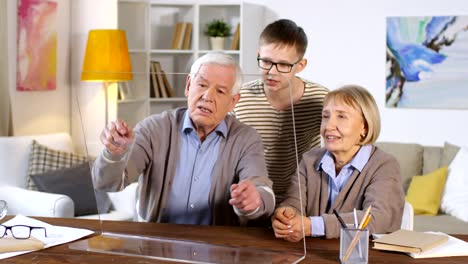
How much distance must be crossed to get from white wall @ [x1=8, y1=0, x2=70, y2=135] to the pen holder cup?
3680 mm

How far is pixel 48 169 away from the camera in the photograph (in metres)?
4.89

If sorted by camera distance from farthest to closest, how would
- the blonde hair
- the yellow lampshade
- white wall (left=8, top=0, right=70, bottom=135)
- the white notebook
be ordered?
the yellow lampshade < white wall (left=8, top=0, right=70, bottom=135) < the blonde hair < the white notebook

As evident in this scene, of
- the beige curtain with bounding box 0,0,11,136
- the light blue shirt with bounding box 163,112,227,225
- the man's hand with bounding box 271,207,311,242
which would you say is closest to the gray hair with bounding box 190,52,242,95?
the light blue shirt with bounding box 163,112,227,225

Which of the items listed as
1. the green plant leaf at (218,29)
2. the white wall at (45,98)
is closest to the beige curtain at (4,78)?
the white wall at (45,98)

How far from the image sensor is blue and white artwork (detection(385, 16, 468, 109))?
18.0ft

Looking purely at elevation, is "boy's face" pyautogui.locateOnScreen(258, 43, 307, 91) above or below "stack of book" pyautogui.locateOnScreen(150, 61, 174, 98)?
above

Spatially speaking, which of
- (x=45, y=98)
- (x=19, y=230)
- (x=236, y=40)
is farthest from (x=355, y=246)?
(x=236, y=40)

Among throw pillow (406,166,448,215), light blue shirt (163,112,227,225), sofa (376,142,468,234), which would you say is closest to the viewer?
light blue shirt (163,112,227,225)

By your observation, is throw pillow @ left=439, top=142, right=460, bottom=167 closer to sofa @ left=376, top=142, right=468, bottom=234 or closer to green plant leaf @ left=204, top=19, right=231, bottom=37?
sofa @ left=376, top=142, right=468, bottom=234

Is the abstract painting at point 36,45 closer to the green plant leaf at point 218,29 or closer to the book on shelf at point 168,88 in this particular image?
the green plant leaf at point 218,29

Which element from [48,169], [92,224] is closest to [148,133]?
[92,224]

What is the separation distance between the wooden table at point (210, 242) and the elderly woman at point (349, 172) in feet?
0.33

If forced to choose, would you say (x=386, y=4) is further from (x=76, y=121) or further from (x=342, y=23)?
(x=76, y=121)

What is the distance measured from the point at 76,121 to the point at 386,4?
3585 mm
